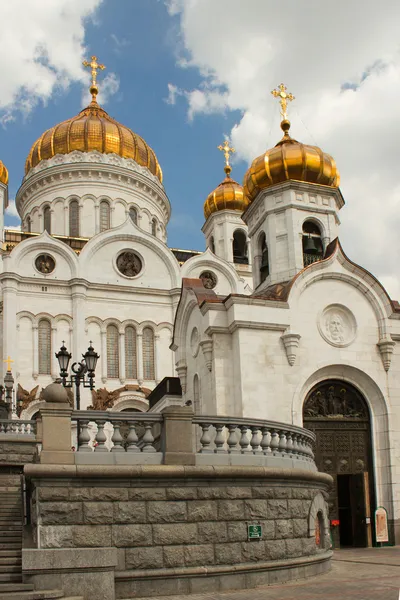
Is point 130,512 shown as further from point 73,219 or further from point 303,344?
point 73,219

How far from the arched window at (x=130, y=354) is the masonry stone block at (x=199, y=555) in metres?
26.1

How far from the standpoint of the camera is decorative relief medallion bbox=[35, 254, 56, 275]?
126ft

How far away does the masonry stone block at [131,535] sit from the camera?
36.2 feet

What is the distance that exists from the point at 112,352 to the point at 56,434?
26874mm

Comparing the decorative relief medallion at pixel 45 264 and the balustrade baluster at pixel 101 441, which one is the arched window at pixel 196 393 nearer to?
the balustrade baluster at pixel 101 441

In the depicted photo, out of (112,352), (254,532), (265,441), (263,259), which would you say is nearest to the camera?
(254,532)

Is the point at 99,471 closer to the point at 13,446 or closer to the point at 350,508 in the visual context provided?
the point at 13,446

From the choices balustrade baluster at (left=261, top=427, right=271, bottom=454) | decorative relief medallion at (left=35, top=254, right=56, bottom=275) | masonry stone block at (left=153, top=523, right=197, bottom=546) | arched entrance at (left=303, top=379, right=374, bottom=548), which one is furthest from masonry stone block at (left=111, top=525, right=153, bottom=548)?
decorative relief medallion at (left=35, top=254, right=56, bottom=275)

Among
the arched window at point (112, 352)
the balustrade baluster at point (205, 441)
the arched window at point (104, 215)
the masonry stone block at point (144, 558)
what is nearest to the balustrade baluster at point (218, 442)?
the balustrade baluster at point (205, 441)

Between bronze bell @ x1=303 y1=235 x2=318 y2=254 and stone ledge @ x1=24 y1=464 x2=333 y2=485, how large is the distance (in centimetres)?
1142

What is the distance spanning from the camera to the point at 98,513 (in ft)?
36.1

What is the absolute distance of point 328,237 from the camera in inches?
908

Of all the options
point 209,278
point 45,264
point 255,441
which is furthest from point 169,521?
point 209,278

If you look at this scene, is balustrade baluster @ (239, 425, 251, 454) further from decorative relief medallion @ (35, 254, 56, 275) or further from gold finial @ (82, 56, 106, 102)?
gold finial @ (82, 56, 106, 102)
